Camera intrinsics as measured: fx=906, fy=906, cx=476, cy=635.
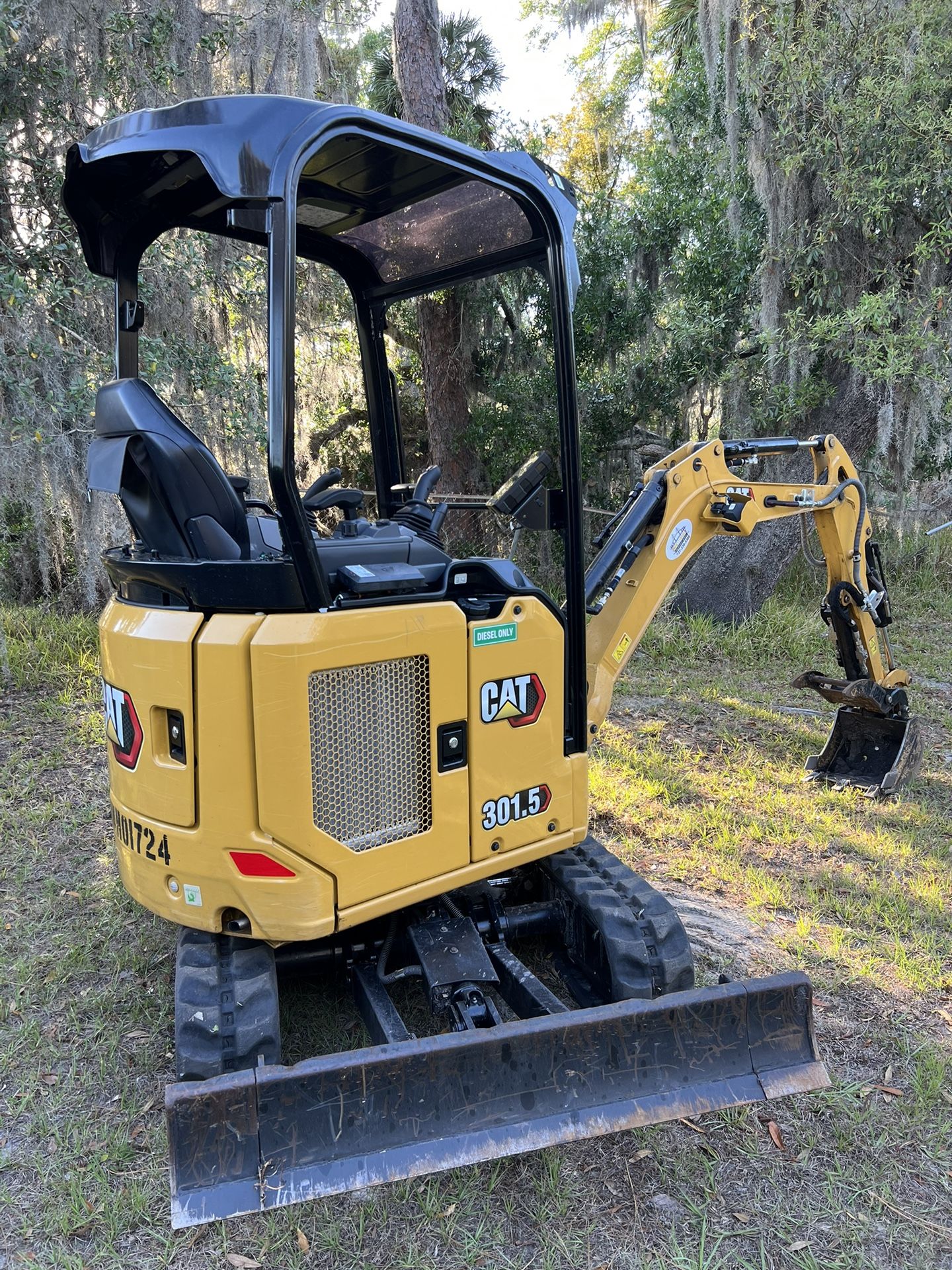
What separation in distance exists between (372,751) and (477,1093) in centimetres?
93

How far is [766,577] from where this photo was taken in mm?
9188

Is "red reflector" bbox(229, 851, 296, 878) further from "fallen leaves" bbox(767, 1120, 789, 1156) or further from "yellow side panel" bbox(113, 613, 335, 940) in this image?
"fallen leaves" bbox(767, 1120, 789, 1156)

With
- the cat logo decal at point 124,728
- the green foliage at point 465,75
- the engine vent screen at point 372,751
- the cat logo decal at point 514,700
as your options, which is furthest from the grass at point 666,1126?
the green foliage at point 465,75

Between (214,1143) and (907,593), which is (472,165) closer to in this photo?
(214,1143)

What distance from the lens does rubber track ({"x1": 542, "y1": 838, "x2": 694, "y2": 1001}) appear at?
2.87 metres

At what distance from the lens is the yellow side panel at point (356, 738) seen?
2.32 m

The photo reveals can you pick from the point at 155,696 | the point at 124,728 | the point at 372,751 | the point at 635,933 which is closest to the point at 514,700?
the point at 372,751

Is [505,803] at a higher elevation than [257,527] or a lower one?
lower

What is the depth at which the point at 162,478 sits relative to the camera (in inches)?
104

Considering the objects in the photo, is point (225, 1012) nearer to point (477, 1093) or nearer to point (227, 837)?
point (227, 837)

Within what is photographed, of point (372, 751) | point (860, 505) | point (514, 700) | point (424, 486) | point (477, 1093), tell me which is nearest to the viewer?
point (477, 1093)

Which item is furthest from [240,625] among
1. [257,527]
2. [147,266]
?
[147,266]

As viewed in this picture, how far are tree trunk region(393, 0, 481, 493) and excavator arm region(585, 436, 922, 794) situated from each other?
5.67 meters

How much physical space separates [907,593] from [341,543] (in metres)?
9.92
